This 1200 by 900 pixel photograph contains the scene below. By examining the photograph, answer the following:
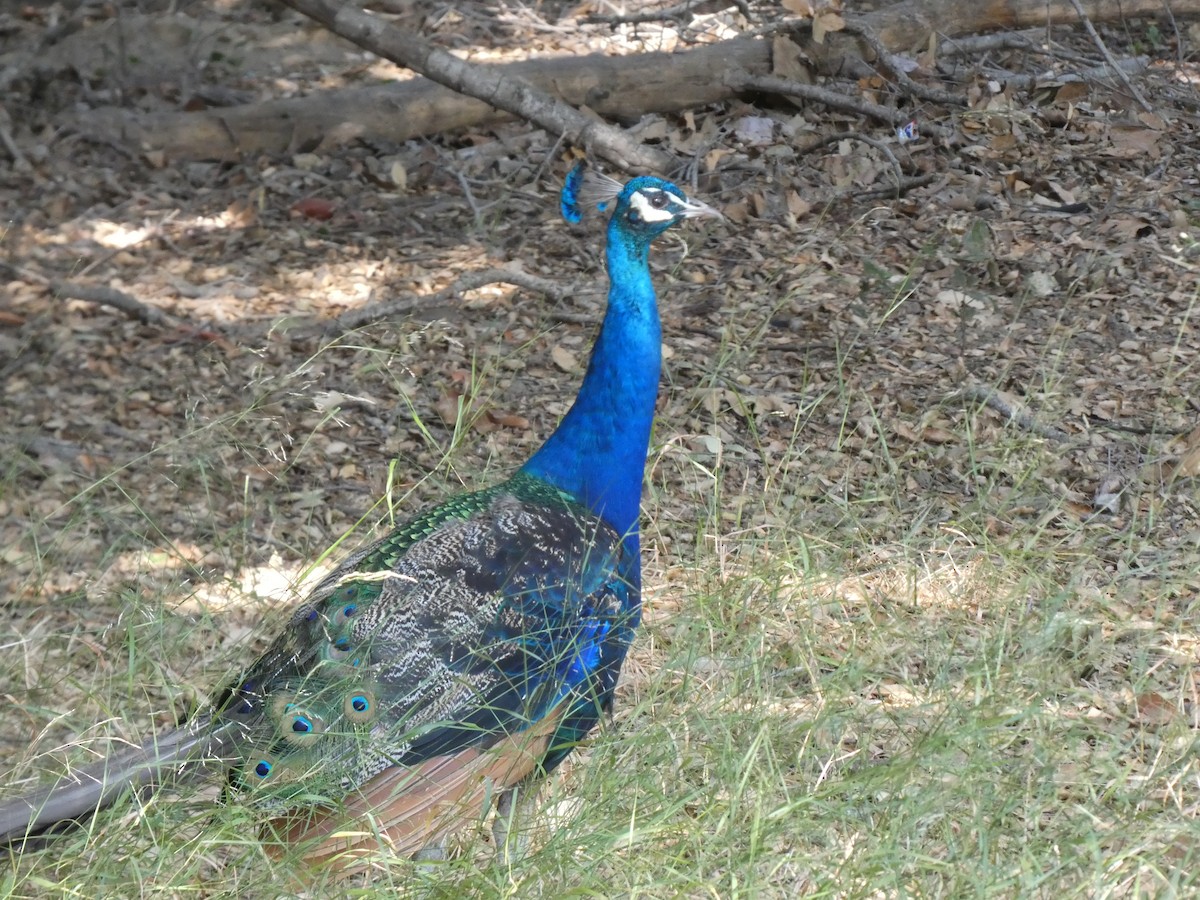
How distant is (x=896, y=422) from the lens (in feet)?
13.1

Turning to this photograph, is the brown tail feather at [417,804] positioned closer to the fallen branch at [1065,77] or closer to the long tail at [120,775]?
the long tail at [120,775]

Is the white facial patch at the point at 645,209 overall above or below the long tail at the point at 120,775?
above

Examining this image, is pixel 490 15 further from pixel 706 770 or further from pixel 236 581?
pixel 706 770

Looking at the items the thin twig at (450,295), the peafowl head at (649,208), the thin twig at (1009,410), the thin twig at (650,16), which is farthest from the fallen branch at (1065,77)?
the peafowl head at (649,208)

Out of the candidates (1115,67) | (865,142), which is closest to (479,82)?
(865,142)

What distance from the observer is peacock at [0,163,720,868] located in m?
2.36

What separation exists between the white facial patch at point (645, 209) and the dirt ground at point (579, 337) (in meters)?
0.47

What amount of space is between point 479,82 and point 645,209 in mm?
2180

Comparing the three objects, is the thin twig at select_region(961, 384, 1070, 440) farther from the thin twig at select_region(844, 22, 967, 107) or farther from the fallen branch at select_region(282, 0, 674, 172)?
the thin twig at select_region(844, 22, 967, 107)

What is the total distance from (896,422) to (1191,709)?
139 centimetres

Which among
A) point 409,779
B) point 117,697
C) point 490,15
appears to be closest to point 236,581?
point 117,697

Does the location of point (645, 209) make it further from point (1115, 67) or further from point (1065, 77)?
point (1065, 77)

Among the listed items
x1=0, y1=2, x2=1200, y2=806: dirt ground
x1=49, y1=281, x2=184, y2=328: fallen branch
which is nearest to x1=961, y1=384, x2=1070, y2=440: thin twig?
x1=0, y1=2, x2=1200, y2=806: dirt ground

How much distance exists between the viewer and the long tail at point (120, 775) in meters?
2.30
